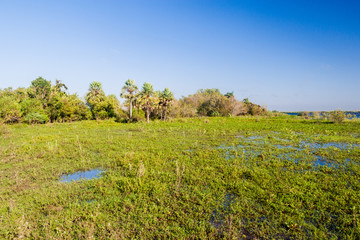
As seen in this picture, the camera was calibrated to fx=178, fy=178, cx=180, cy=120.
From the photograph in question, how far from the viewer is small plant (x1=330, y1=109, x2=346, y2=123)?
2734 centimetres

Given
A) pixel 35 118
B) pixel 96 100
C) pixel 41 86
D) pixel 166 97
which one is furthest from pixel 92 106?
pixel 41 86

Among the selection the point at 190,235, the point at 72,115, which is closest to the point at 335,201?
the point at 190,235

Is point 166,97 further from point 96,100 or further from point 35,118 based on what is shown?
point 35,118

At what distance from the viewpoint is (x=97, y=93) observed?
42.9 metres

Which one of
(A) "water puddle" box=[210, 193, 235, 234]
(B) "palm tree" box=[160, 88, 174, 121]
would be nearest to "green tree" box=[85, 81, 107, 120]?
(B) "palm tree" box=[160, 88, 174, 121]

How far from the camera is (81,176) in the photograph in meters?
8.36

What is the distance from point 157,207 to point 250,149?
9.27 meters

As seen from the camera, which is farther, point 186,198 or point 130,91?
point 130,91

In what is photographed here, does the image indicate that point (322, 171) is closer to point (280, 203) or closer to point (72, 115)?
point (280, 203)

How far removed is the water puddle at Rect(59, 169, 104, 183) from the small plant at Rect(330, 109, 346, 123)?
3415 cm

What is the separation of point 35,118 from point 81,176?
29.7 m

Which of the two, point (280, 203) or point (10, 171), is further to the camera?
point (10, 171)

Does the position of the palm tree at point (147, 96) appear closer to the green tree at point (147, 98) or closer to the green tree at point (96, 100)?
the green tree at point (147, 98)

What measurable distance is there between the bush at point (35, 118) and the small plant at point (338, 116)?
48623 mm
